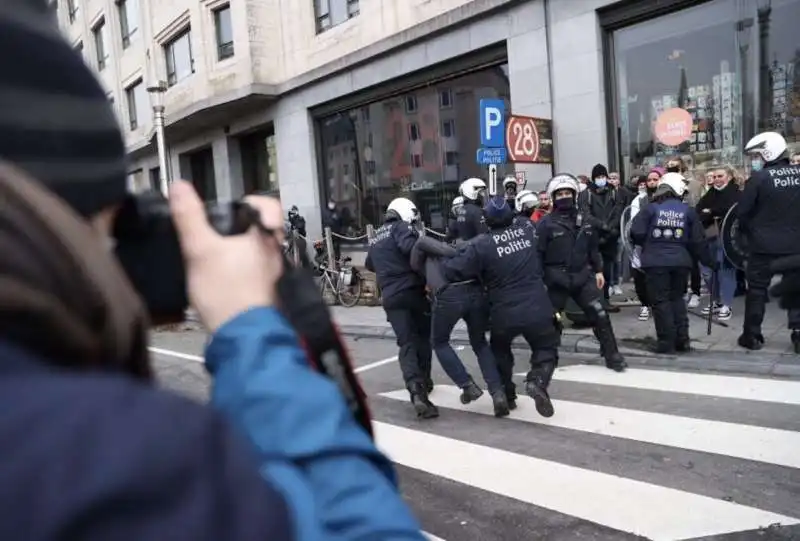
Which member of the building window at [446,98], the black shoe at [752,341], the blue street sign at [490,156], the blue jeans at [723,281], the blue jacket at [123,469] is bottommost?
the black shoe at [752,341]

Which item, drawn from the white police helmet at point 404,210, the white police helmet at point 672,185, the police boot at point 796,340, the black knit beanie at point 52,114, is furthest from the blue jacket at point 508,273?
the black knit beanie at point 52,114

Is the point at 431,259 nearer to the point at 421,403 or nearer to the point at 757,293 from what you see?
the point at 421,403

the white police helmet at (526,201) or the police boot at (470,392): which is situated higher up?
the white police helmet at (526,201)

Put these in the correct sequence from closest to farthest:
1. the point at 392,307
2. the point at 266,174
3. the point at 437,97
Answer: the point at 392,307 < the point at 437,97 < the point at 266,174

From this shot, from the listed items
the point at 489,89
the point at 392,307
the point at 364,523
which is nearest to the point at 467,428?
the point at 392,307

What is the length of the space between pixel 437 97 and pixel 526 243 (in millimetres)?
9142

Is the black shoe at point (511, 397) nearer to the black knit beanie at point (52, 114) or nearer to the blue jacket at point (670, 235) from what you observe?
the blue jacket at point (670, 235)

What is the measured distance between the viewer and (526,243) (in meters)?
5.75

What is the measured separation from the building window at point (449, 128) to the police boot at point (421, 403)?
360 inches

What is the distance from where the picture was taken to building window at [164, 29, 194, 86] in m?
20.8

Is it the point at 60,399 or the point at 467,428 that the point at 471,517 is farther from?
the point at 60,399

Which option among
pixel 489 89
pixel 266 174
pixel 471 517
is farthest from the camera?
pixel 266 174

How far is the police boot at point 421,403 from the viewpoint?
5.87m

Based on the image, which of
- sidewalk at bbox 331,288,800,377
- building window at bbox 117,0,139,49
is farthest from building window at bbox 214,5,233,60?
sidewalk at bbox 331,288,800,377
